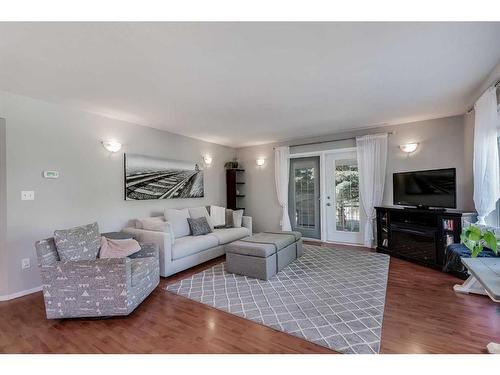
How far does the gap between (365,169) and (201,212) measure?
10.7 feet

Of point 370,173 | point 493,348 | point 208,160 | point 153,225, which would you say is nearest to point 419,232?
point 370,173

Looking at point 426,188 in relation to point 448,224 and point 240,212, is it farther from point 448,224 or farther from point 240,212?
point 240,212

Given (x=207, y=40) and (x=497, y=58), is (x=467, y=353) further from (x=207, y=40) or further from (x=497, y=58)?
(x=207, y=40)

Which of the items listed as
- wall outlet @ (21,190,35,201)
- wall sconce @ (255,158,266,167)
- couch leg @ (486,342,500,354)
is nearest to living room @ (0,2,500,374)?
wall outlet @ (21,190,35,201)

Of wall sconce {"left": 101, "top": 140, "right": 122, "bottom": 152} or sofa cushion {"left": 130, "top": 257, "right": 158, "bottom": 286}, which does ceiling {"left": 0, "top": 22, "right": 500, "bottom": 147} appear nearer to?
wall sconce {"left": 101, "top": 140, "right": 122, "bottom": 152}

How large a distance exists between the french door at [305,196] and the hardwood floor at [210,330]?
9.24 feet

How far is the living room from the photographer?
1787mm

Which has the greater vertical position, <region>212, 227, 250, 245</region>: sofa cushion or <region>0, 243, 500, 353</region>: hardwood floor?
<region>212, 227, 250, 245</region>: sofa cushion

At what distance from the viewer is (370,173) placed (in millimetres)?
4461

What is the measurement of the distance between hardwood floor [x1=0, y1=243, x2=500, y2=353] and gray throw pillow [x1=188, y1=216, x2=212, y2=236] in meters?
1.47

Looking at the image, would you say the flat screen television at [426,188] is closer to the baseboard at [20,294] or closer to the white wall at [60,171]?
the white wall at [60,171]

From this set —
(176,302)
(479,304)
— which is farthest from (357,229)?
(176,302)

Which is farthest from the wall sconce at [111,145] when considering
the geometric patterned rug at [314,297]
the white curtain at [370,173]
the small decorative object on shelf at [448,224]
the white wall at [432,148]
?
the small decorative object on shelf at [448,224]
